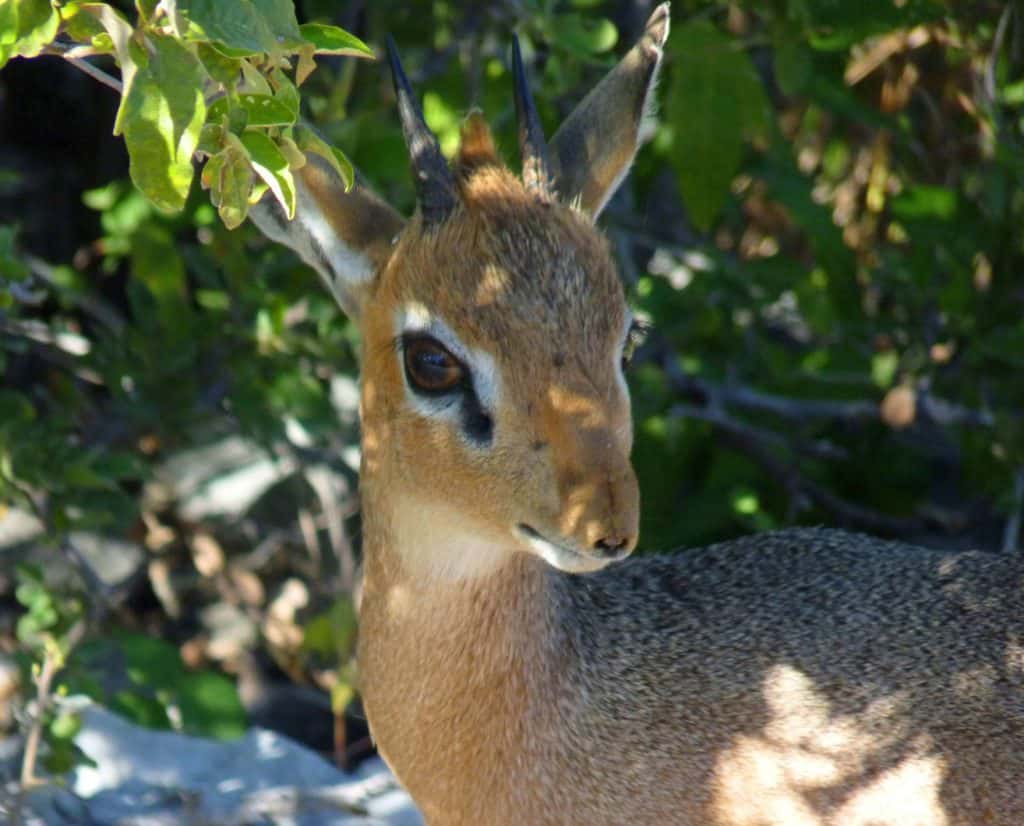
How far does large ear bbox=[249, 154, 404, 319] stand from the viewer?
10.8 feet

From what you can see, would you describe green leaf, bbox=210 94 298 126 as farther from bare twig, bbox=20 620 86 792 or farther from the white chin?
bare twig, bbox=20 620 86 792

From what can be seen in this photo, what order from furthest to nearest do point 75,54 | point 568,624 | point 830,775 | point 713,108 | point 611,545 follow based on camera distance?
point 713,108, point 568,624, point 830,775, point 611,545, point 75,54

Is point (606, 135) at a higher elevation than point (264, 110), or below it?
below

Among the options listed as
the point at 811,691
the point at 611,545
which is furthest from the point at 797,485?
the point at 611,545

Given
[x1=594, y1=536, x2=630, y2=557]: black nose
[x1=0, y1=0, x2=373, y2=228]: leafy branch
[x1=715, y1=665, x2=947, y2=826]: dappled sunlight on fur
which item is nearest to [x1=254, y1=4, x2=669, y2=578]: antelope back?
[x1=594, y1=536, x2=630, y2=557]: black nose

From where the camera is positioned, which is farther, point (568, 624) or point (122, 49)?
point (568, 624)

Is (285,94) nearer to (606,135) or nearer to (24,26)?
Answer: (24,26)

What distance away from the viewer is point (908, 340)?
5160mm

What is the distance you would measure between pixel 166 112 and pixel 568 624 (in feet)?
A: 5.38

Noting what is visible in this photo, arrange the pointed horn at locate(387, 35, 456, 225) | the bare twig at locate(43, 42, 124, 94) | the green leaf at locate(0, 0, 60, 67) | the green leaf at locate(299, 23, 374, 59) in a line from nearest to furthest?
the green leaf at locate(0, 0, 60, 67)
the green leaf at locate(299, 23, 374, 59)
the bare twig at locate(43, 42, 124, 94)
the pointed horn at locate(387, 35, 456, 225)

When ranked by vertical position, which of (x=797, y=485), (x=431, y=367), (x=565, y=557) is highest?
(x=431, y=367)

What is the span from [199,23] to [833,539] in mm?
2253

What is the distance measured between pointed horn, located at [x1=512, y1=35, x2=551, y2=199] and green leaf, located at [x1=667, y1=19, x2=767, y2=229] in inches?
42.7

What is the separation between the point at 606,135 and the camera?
355 centimetres
